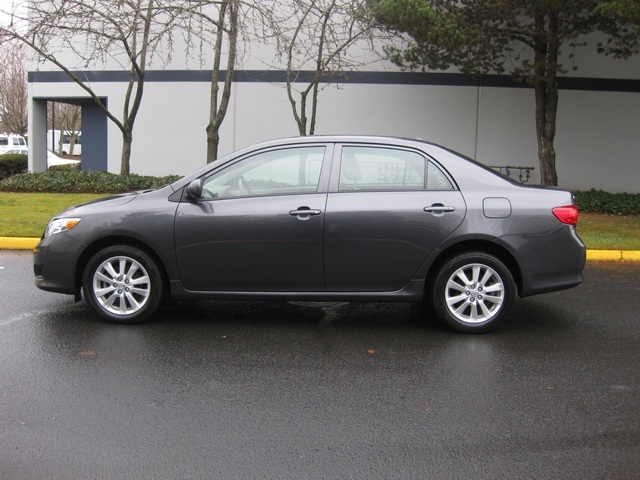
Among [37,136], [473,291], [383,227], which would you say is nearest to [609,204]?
[473,291]

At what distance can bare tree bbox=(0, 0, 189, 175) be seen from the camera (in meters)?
13.0

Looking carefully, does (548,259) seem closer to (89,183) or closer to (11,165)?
(89,183)

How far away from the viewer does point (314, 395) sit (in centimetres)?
440

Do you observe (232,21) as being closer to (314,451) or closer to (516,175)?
(516,175)

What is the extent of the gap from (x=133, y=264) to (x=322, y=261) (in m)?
1.62

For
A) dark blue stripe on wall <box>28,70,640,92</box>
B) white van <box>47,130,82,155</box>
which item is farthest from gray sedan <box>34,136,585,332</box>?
white van <box>47,130,82,155</box>

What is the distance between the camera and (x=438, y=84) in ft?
56.4

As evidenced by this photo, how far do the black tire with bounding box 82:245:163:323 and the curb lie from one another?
171 inches

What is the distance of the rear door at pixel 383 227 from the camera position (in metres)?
5.68

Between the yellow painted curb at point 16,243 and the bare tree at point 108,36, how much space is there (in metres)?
4.65

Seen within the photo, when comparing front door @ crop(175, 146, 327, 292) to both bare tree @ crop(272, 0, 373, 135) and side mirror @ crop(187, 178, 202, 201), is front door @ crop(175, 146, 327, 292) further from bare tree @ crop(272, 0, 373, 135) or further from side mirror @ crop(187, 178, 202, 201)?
bare tree @ crop(272, 0, 373, 135)

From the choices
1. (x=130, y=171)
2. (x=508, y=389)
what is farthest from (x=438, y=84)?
(x=508, y=389)

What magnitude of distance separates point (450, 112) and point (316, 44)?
3937 mm

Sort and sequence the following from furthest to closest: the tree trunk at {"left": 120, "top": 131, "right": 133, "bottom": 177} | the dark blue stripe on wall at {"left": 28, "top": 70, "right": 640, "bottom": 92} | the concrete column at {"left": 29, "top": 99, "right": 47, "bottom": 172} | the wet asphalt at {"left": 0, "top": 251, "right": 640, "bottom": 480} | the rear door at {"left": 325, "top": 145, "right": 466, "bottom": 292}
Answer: the concrete column at {"left": 29, "top": 99, "right": 47, "bottom": 172}
the tree trunk at {"left": 120, "top": 131, "right": 133, "bottom": 177}
the dark blue stripe on wall at {"left": 28, "top": 70, "right": 640, "bottom": 92}
the rear door at {"left": 325, "top": 145, "right": 466, "bottom": 292}
the wet asphalt at {"left": 0, "top": 251, "right": 640, "bottom": 480}
